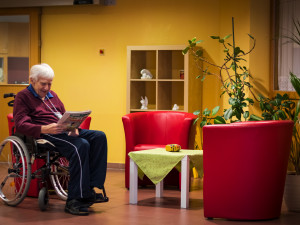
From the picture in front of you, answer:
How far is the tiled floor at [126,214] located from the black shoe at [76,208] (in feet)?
0.19

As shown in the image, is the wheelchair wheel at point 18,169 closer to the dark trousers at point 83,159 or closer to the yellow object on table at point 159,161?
the dark trousers at point 83,159

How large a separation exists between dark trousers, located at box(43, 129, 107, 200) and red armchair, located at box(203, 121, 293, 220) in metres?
1.02

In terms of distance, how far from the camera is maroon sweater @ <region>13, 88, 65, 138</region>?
16.0 ft

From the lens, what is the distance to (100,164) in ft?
16.4

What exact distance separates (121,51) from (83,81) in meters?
0.72

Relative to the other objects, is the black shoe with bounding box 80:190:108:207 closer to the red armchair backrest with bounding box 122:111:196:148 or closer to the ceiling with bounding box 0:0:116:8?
the red armchair backrest with bounding box 122:111:196:148

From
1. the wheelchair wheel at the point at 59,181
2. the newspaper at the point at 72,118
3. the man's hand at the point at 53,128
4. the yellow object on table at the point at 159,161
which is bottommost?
the wheelchair wheel at the point at 59,181

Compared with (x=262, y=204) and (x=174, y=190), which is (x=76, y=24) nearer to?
(x=174, y=190)

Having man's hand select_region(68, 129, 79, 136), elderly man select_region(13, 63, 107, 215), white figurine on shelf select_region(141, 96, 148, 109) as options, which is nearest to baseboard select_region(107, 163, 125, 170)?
white figurine on shelf select_region(141, 96, 148, 109)

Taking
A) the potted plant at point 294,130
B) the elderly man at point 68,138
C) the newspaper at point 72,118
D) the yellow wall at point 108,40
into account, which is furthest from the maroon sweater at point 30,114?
the yellow wall at point 108,40

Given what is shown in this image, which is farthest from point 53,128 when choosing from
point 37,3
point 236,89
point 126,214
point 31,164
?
point 37,3

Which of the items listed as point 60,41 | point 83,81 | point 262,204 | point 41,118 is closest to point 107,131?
point 83,81

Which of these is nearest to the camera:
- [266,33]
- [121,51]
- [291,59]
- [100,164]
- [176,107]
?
[100,164]

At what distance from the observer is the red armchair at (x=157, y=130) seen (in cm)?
607
